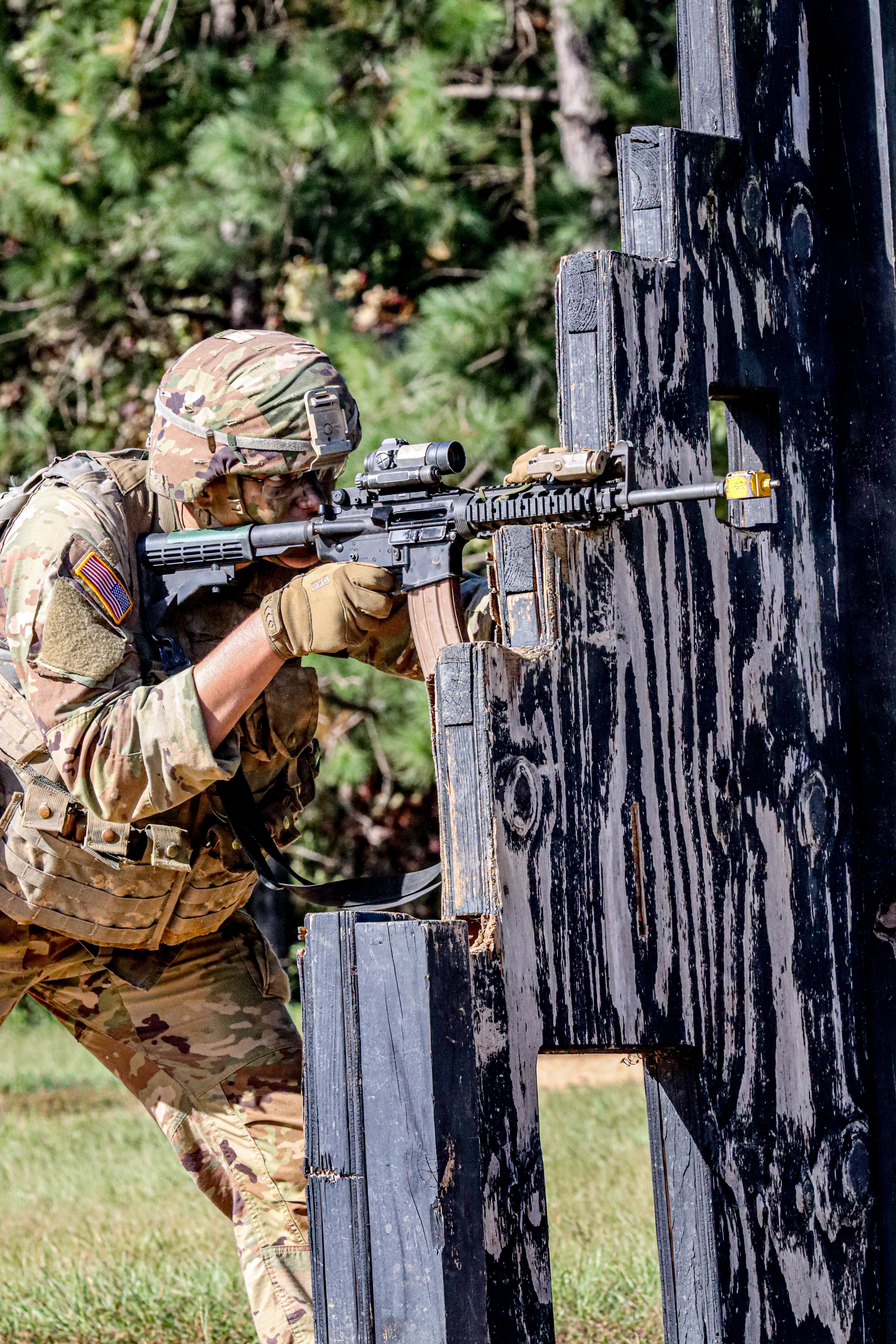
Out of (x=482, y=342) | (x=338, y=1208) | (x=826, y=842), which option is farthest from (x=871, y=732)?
(x=482, y=342)

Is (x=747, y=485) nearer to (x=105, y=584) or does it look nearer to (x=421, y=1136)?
(x=421, y=1136)

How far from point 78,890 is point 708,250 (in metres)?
1.65

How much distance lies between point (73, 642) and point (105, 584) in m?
0.15

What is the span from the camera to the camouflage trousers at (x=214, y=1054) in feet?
9.93

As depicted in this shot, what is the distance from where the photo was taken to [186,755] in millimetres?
2779

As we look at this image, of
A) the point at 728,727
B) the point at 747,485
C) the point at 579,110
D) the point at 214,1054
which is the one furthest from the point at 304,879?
the point at 579,110

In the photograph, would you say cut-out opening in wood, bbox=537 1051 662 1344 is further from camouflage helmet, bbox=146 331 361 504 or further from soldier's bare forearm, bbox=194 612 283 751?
camouflage helmet, bbox=146 331 361 504

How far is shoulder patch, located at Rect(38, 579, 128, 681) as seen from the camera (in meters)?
2.88

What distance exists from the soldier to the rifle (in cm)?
5

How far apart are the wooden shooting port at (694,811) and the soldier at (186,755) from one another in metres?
0.87

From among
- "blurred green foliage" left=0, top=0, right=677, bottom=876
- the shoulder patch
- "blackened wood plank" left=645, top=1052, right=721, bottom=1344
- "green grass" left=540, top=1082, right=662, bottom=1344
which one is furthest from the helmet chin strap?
"blurred green foliage" left=0, top=0, right=677, bottom=876

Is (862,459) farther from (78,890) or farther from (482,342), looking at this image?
(482,342)

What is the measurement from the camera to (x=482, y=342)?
7727 millimetres

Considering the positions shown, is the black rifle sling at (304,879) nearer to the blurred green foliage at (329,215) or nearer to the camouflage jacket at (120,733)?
the camouflage jacket at (120,733)
